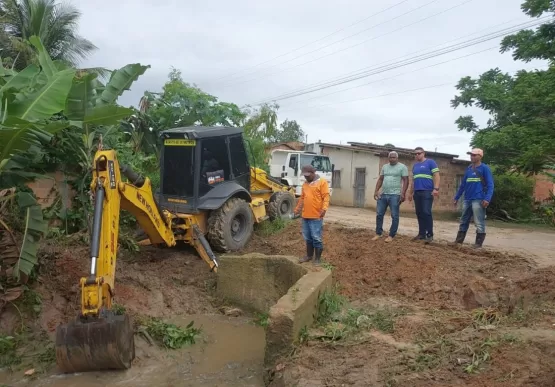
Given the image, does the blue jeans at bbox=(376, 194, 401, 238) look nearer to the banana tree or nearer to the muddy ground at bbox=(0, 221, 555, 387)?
the muddy ground at bbox=(0, 221, 555, 387)

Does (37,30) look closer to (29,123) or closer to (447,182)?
(29,123)

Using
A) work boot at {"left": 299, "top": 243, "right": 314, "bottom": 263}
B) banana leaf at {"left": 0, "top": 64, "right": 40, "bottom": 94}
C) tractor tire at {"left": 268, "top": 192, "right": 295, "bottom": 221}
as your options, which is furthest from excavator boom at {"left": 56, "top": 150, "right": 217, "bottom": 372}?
tractor tire at {"left": 268, "top": 192, "right": 295, "bottom": 221}

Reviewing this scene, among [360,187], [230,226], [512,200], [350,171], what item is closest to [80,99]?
[230,226]

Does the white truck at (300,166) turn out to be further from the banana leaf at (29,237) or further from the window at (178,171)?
the banana leaf at (29,237)

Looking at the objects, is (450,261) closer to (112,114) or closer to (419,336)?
(419,336)

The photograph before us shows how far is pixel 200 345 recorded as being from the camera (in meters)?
5.99

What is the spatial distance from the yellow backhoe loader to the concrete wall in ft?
40.7

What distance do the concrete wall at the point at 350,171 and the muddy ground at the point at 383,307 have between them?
513 inches

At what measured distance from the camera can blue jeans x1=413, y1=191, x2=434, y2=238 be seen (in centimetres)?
847

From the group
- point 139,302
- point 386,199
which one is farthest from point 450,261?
point 139,302

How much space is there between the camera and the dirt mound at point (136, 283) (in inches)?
253

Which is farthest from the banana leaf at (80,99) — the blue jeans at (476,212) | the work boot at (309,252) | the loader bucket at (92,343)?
the blue jeans at (476,212)

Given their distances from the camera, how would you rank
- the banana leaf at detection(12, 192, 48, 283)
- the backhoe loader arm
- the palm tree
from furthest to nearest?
the palm tree
the banana leaf at detection(12, 192, 48, 283)
the backhoe loader arm

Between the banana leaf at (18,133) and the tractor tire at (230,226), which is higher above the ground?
the banana leaf at (18,133)
